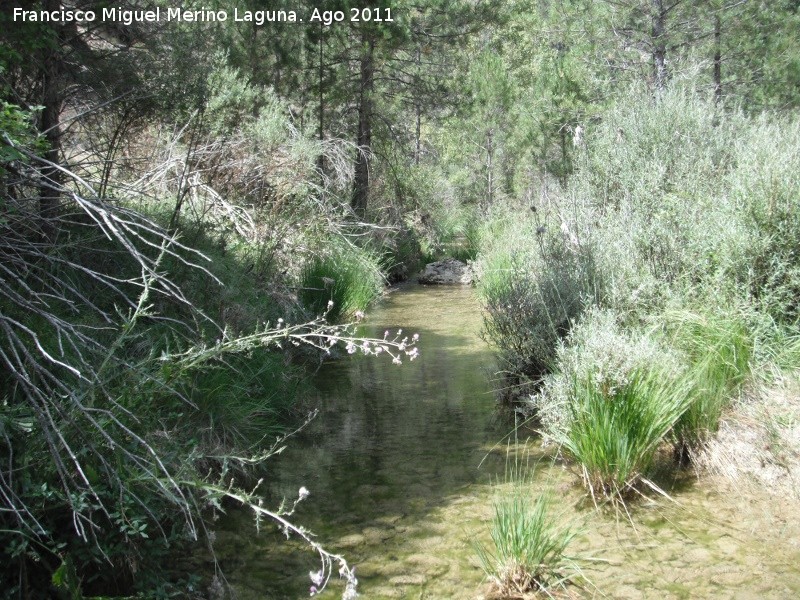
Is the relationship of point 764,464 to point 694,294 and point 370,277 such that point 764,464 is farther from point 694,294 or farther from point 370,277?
point 370,277

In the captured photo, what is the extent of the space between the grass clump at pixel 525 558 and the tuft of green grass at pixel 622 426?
96 centimetres

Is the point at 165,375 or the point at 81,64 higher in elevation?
the point at 81,64

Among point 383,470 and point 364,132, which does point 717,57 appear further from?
point 383,470

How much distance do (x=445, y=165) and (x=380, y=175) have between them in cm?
1261

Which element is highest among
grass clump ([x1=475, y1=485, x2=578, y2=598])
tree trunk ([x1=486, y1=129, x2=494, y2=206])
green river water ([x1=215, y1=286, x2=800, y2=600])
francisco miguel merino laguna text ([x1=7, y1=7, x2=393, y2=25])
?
francisco miguel merino laguna text ([x1=7, y1=7, x2=393, y2=25])

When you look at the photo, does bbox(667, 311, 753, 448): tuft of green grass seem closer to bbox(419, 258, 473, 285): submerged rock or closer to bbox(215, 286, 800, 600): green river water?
bbox(215, 286, 800, 600): green river water

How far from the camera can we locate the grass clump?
3.79 m

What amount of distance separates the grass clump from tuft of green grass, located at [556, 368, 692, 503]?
961mm

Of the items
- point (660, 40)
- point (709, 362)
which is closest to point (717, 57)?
point (660, 40)

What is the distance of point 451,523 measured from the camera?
4602 mm

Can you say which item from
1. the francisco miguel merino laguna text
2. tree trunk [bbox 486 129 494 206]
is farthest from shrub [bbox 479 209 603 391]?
tree trunk [bbox 486 129 494 206]

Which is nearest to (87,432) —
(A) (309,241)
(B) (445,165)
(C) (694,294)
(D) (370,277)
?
(C) (694,294)

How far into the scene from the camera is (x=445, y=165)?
2809 centimetres

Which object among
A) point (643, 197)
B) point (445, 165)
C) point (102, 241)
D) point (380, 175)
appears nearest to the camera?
point (102, 241)
